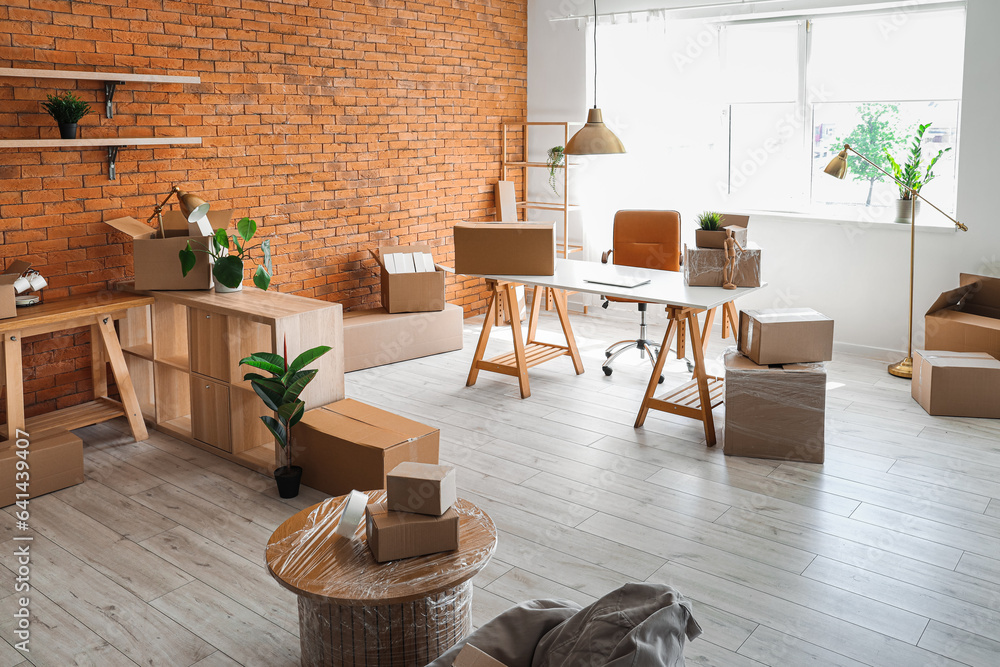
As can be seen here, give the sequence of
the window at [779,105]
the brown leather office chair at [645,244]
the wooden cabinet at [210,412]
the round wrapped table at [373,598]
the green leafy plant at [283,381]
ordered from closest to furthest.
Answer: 1. the round wrapped table at [373,598]
2. the green leafy plant at [283,381]
3. the wooden cabinet at [210,412]
4. the window at [779,105]
5. the brown leather office chair at [645,244]

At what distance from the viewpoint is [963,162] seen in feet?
17.8

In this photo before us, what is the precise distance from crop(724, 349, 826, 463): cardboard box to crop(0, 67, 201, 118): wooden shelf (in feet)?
11.2

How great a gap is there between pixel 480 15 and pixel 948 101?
3.63 metres

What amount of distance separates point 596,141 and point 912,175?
7.86 ft

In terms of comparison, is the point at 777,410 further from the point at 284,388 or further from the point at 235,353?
the point at 235,353

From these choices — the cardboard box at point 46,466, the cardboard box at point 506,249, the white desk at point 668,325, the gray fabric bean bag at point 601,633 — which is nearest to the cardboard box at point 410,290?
the white desk at point 668,325

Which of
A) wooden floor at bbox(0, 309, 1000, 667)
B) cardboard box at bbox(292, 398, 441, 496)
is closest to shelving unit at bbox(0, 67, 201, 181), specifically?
wooden floor at bbox(0, 309, 1000, 667)

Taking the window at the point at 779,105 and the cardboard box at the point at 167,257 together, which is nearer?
the cardboard box at the point at 167,257

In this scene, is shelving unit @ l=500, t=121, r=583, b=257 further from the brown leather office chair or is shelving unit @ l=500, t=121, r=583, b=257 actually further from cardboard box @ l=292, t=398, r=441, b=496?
cardboard box @ l=292, t=398, r=441, b=496

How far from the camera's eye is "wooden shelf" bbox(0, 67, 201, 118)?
13.1 feet

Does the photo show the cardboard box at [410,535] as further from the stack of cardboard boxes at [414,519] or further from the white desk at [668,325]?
the white desk at [668,325]

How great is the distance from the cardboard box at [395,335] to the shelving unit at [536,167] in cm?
150

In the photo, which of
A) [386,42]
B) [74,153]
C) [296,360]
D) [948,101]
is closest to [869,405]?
[948,101]

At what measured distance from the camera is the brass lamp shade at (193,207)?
4.29 meters
